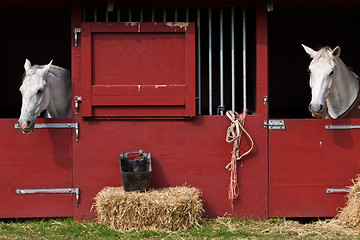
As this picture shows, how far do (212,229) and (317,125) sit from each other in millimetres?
1556

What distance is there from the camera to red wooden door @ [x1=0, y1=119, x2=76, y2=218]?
529 cm

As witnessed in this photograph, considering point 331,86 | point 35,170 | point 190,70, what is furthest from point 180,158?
point 331,86

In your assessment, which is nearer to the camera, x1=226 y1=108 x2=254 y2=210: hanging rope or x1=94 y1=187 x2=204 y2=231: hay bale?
x1=94 y1=187 x2=204 y2=231: hay bale

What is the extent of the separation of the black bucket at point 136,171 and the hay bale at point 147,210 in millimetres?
96

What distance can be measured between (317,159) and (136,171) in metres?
1.89

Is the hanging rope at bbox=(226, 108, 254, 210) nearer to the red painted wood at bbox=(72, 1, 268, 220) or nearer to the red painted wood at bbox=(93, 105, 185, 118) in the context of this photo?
the red painted wood at bbox=(72, 1, 268, 220)

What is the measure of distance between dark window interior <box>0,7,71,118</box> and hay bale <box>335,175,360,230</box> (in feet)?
16.9

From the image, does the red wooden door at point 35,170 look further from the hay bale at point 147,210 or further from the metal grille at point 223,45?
the metal grille at point 223,45

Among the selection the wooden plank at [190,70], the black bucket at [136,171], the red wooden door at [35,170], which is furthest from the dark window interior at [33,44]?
the black bucket at [136,171]

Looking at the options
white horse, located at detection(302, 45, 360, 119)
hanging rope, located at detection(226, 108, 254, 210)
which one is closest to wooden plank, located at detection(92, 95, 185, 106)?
hanging rope, located at detection(226, 108, 254, 210)

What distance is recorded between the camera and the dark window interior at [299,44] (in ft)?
27.4

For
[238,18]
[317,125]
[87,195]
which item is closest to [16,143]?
[87,195]

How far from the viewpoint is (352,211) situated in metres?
4.98

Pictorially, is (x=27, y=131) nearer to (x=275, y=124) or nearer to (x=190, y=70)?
(x=190, y=70)
